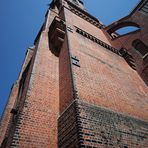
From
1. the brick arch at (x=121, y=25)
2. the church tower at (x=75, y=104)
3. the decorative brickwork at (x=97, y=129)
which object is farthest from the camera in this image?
the brick arch at (x=121, y=25)

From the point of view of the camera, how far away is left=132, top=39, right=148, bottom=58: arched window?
1135cm

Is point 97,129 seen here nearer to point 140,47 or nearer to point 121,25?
point 140,47

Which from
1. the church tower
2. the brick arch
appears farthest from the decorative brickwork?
the brick arch

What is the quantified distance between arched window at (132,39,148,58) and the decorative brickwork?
7.03 metres

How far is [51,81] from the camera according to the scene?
21.5 ft

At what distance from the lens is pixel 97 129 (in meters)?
4.28

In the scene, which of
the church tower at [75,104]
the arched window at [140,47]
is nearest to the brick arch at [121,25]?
the arched window at [140,47]

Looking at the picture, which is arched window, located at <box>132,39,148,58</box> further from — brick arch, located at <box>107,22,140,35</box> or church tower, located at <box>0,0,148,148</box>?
church tower, located at <box>0,0,148,148</box>

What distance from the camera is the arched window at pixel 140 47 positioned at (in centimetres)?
1135

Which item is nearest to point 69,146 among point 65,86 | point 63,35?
point 65,86

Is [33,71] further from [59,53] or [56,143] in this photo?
[56,143]

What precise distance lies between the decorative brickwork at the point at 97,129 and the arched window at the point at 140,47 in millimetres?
7030

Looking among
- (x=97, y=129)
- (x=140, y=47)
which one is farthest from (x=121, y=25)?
(x=97, y=129)

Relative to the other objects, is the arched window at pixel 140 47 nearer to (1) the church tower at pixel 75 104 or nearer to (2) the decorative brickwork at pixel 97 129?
(1) the church tower at pixel 75 104
